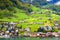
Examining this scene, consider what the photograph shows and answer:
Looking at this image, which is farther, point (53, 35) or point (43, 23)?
point (43, 23)

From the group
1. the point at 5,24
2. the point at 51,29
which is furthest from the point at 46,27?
the point at 5,24

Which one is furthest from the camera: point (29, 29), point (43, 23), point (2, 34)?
→ point (43, 23)

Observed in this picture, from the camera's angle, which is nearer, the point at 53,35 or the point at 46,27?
the point at 53,35

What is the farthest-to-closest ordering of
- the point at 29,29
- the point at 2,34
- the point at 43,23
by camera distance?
the point at 43,23 < the point at 29,29 < the point at 2,34

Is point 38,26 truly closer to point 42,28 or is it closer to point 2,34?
point 42,28

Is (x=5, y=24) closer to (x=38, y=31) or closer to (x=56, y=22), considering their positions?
(x=38, y=31)

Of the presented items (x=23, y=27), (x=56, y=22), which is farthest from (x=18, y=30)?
(x=56, y=22)

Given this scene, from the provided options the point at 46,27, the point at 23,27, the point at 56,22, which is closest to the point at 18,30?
the point at 23,27
